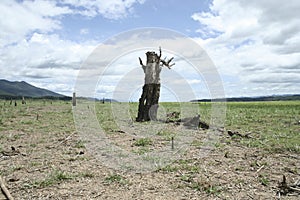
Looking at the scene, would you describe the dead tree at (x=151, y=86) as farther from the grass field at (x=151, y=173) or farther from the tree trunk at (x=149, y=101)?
the grass field at (x=151, y=173)

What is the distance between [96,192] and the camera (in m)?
7.80

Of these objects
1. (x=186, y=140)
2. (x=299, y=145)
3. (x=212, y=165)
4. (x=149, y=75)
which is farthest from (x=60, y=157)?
(x=149, y=75)

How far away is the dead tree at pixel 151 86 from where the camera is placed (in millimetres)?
24188

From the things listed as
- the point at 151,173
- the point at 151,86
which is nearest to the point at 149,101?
the point at 151,86

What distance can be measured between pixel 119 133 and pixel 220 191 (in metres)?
10.2

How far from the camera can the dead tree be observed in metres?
24.2

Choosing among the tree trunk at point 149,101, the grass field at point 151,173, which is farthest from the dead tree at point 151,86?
the grass field at point 151,173

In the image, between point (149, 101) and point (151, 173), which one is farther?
point (149, 101)

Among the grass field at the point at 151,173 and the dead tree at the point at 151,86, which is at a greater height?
the dead tree at the point at 151,86

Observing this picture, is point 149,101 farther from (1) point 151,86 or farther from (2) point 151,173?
(2) point 151,173

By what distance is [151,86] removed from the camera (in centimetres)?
2427

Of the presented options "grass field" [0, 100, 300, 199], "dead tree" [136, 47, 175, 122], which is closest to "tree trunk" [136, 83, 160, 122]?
"dead tree" [136, 47, 175, 122]

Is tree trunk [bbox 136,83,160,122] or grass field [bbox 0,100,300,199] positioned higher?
tree trunk [bbox 136,83,160,122]

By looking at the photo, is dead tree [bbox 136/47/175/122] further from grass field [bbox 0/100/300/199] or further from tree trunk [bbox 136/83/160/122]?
grass field [bbox 0/100/300/199]
